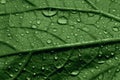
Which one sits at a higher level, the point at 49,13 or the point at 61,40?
the point at 49,13

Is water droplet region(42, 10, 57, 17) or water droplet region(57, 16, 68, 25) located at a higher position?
water droplet region(42, 10, 57, 17)

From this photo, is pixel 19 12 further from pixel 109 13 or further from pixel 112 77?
pixel 112 77

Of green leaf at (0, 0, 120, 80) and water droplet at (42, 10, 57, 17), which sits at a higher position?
water droplet at (42, 10, 57, 17)

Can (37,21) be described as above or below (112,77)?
above

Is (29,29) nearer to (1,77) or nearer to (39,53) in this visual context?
(39,53)

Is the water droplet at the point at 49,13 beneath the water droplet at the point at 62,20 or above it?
above

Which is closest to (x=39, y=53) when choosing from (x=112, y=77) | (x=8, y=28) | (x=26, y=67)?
(x=26, y=67)

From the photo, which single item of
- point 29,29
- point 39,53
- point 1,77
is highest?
point 29,29
